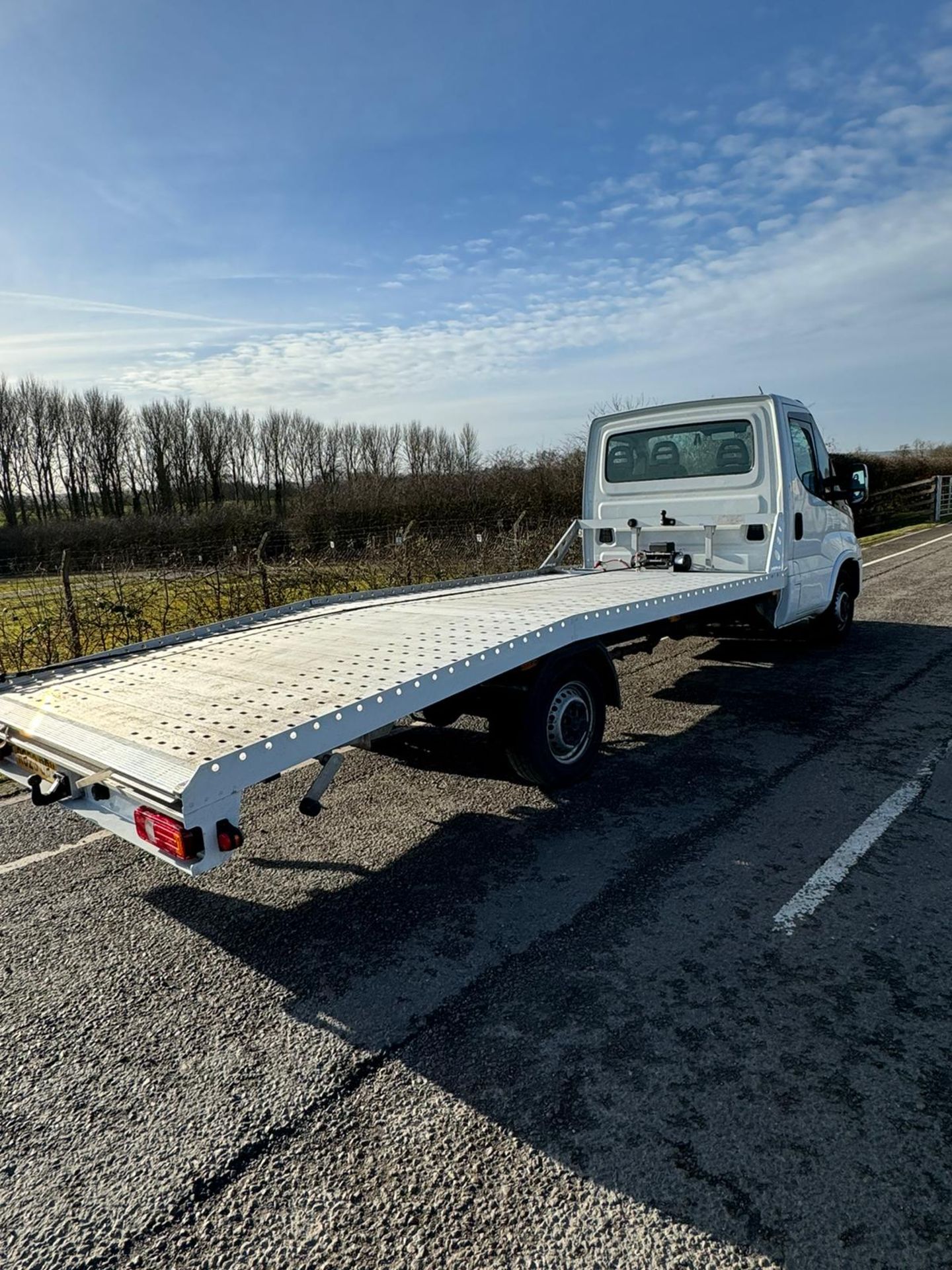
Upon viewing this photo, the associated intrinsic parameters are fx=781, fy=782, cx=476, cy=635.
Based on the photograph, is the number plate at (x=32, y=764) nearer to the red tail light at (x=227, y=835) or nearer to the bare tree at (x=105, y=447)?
the red tail light at (x=227, y=835)

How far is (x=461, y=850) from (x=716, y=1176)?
2.02 meters

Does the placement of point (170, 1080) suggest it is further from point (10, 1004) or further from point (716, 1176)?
point (716, 1176)

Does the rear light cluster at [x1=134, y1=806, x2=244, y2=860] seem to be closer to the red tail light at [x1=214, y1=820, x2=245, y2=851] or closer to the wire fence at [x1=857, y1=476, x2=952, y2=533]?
the red tail light at [x1=214, y1=820, x2=245, y2=851]

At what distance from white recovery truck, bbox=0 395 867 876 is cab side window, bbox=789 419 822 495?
31mm

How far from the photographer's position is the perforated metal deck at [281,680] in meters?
2.71

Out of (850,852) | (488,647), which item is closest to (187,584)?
(488,647)

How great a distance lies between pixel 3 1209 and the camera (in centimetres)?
204

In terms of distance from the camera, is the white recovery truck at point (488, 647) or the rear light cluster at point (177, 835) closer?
the rear light cluster at point (177, 835)

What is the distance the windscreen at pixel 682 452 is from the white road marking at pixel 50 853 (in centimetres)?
563

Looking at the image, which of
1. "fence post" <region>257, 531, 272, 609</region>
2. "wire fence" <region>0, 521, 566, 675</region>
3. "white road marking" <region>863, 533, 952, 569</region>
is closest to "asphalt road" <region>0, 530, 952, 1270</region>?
"wire fence" <region>0, 521, 566, 675</region>

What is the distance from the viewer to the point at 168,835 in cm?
254

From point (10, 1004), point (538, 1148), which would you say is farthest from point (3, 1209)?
point (538, 1148)

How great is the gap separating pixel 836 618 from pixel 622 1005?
6.71m

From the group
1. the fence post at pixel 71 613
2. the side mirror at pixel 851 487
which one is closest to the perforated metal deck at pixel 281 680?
the side mirror at pixel 851 487
